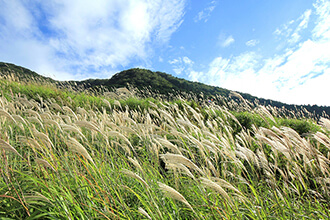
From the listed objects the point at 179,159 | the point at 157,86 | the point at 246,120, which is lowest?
the point at 179,159

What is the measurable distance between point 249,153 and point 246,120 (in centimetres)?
454

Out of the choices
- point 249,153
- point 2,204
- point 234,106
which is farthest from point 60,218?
point 234,106

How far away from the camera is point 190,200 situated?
2.07m

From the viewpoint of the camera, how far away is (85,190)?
1872 millimetres

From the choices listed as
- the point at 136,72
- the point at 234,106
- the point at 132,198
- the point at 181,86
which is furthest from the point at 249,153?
the point at 136,72

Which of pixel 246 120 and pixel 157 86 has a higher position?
pixel 157 86

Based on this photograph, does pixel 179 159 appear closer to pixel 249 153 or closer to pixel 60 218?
pixel 249 153

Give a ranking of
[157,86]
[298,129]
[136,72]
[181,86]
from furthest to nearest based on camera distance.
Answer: [136,72] < [181,86] < [157,86] < [298,129]

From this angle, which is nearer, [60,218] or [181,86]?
[60,218]

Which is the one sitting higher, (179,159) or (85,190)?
(179,159)

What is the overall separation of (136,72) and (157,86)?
25.7 ft

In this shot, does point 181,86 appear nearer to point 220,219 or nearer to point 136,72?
point 136,72

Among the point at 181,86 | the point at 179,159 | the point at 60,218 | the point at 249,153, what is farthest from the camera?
the point at 181,86

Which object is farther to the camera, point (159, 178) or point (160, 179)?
point (159, 178)
